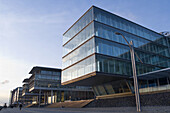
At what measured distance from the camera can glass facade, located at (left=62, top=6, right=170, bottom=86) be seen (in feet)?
114

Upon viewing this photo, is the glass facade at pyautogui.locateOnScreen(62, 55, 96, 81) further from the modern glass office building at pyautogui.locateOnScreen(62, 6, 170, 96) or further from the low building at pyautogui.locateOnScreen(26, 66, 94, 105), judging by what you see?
the low building at pyautogui.locateOnScreen(26, 66, 94, 105)

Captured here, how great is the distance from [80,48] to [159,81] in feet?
62.2

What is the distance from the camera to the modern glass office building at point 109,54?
34.2 m

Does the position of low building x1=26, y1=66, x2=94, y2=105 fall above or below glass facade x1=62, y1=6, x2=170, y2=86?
below

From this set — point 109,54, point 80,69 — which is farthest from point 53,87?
point 109,54

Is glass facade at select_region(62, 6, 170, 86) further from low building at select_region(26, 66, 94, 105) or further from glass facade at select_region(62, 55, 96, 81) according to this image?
low building at select_region(26, 66, 94, 105)

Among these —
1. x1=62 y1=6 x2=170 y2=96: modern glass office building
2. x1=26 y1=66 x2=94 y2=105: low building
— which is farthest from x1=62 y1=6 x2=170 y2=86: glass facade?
x1=26 y1=66 x2=94 y2=105: low building

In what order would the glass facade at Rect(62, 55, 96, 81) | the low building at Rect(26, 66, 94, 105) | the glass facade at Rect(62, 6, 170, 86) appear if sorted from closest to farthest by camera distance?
the glass facade at Rect(62, 55, 96, 81) → the glass facade at Rect(62, 6, 170, 86) → the low building at Rect(26, 66, 94, 105)

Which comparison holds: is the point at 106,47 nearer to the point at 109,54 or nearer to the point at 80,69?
the point at 109,54

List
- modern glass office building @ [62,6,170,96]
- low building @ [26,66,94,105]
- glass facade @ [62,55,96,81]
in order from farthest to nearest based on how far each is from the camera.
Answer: low building @ [26,66,94,105], modern glass office building @ [62,6,170,96], glass facade @ [62,55,96,81]

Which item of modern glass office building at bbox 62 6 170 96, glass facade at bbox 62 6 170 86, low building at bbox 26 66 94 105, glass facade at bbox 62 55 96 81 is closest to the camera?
glass facade at bbox 62 55 96 81

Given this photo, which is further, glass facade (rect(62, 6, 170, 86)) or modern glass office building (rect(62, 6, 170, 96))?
glass facade (rect(62, 6, 170, 86))

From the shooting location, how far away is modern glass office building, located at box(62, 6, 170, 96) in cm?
3422

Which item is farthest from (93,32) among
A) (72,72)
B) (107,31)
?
(72,72)
